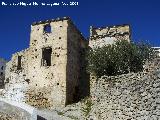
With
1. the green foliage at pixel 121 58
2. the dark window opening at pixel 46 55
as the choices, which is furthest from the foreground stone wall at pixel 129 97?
the dark window opening at pixel 46 55

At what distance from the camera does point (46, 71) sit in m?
25.6

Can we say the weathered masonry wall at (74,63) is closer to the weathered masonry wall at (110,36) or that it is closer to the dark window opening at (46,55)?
the weathered masonry wall at (110,36)

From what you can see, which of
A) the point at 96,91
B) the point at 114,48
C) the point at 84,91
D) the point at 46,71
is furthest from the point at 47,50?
the point at 96,91

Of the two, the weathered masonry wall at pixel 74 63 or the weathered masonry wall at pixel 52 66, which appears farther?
the weathered masonry wall at pixel 74 63

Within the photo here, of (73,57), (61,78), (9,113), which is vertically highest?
(73,57)

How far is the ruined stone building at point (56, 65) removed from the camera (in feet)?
81.8

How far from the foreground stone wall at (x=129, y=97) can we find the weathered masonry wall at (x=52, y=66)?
20.1 ft

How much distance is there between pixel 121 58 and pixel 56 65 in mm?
5445

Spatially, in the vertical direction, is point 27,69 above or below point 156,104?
above

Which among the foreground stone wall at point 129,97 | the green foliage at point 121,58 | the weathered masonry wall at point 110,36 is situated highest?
the weathered masonry wall at point 110,36

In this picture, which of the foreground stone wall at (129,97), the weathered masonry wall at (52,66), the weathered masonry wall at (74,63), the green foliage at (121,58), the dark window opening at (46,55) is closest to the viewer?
the foreground stone wall at (129,97)

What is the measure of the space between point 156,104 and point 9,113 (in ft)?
19.4

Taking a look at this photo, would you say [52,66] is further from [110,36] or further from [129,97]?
[129,97]

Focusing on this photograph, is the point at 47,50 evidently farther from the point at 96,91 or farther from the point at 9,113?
the point at 9,113
